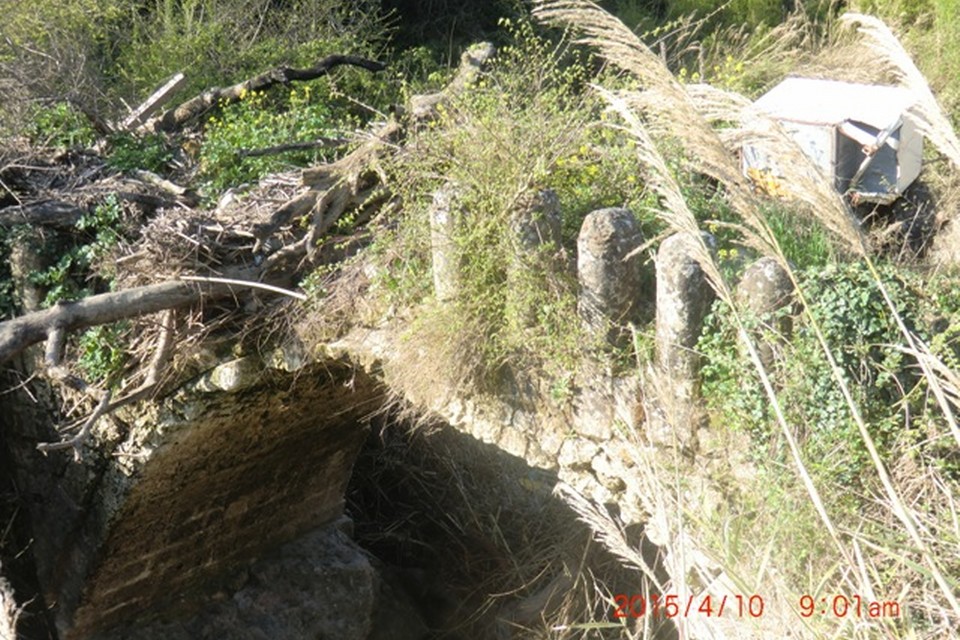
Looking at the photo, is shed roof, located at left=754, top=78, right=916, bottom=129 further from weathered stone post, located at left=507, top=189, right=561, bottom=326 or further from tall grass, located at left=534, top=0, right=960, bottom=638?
tall grass, located at left=534, top=0, right=960, bottom=638

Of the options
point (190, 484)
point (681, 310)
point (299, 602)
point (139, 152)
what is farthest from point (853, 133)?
point (299, 602)

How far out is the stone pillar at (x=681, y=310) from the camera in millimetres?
5031

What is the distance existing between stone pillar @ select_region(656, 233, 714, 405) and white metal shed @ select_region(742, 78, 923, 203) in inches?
75.3

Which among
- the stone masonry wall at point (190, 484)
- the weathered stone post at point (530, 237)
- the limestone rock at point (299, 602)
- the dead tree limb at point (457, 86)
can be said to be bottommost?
the limestone rock at point (299, 602)

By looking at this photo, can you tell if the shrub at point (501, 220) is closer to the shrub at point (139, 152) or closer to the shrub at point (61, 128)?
the shrub at point (139, 152)

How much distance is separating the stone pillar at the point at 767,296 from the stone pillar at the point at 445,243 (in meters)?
1.43

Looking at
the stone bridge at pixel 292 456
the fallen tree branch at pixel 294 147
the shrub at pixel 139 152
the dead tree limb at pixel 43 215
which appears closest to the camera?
the stone bridge at pixel 292 456

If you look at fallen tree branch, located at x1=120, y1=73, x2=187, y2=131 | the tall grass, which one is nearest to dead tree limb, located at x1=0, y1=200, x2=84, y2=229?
fallen tree branch, located at x1=120, y1=73, x2=187, y2=131

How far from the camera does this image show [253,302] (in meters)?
6.59

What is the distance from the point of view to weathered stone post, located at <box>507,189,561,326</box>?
5598mm

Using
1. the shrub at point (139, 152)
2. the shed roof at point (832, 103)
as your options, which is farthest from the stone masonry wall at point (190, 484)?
the shed roof at point (832, 103)

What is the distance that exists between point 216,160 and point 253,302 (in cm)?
115

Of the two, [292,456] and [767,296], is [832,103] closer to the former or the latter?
[767,296]
